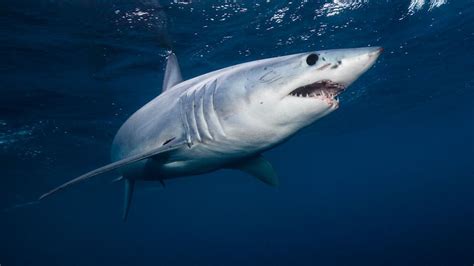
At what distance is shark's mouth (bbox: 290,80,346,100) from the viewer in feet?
9.05

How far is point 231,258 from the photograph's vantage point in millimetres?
28438

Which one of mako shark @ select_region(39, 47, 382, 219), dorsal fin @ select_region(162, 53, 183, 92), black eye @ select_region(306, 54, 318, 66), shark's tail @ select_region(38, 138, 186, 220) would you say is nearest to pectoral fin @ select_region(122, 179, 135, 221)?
mako shark @ select_region(39, 47, 382, 219)

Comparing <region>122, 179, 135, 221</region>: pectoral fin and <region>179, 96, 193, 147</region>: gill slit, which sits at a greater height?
<region>179, 96, 193, 147</region>: gill slit

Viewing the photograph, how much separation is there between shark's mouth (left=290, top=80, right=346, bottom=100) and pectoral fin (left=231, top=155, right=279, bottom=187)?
231cm

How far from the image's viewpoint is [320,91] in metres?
2.85

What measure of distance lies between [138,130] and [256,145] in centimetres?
220

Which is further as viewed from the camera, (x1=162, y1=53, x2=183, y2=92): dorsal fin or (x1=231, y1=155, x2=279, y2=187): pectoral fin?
(x1=162, y1=53, x2=183, y2=92): dorsal fin

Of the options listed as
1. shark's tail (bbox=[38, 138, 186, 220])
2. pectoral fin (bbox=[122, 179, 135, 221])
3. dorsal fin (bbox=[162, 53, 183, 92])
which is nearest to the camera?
shark's tail (bbox=[38, 138, 186, 220])

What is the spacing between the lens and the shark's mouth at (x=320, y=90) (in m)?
2.76

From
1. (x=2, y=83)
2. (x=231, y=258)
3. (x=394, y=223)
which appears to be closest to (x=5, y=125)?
(x=2, y=83)

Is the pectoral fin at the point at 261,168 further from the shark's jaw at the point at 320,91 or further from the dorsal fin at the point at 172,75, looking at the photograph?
the shark's jaw at the point at 320,91

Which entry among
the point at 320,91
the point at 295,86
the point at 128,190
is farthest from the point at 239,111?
the point at 128,190

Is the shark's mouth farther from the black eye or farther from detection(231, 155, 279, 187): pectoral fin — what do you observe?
detection(231, 155, 279, 187): pectoral fin

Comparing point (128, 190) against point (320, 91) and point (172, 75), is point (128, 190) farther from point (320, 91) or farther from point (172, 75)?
point (320, 91)
